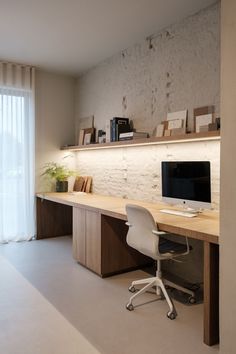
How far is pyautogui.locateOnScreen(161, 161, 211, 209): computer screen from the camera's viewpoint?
8.74ft

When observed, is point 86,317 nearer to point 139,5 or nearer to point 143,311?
point 143,311

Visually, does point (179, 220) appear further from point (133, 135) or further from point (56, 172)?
point (56, 172)

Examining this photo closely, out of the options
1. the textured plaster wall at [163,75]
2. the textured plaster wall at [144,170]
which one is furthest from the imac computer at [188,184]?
the textured plaster wall at [163,75]

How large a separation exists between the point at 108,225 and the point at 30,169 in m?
2.04

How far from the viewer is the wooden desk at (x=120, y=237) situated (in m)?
2.12

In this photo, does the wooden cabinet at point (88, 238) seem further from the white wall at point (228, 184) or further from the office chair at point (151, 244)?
the white wall at point (228, 184)

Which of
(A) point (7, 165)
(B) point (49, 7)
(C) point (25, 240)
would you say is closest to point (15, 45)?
(B) point (49, 7)

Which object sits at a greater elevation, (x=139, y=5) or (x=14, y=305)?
(x=139, y=5)

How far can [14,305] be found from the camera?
105 inches

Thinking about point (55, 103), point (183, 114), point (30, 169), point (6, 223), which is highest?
point (55, 103)

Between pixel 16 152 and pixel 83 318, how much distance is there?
296 cm

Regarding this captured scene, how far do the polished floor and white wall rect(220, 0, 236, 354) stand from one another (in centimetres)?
39

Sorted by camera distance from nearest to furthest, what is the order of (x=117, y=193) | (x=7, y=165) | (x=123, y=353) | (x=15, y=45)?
(x=123, y=353), (x=15, y=45), (x=117, y=193), (x=7, y=165)

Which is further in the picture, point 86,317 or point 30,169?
point 30,169
